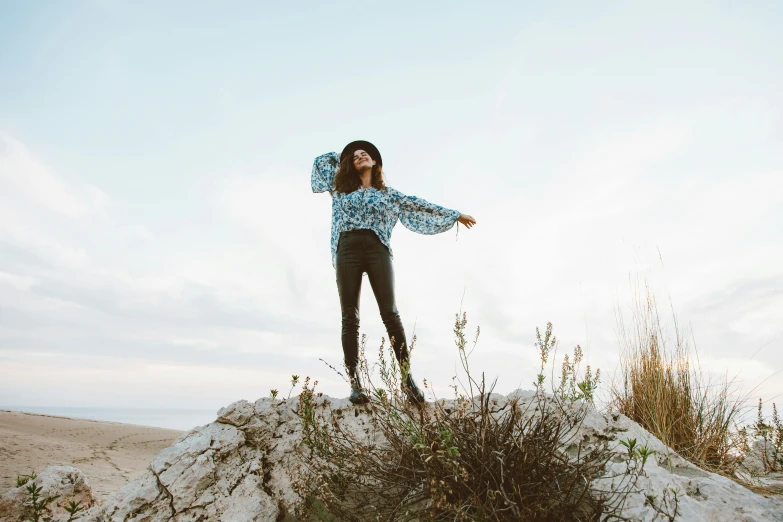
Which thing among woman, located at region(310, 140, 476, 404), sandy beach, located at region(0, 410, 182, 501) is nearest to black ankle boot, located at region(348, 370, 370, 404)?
woman, located at region(310, 140, 476, 404)

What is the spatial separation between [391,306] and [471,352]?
3.61ft

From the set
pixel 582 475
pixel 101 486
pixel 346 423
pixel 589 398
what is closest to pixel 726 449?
pixel 589 398

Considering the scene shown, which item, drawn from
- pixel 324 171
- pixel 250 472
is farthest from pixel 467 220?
pixel 250 472

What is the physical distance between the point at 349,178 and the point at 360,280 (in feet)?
3.17

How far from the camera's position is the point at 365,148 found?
174 inches

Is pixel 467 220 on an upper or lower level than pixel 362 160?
lower

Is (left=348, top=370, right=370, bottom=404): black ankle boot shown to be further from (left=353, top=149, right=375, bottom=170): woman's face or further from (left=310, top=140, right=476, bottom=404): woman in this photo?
(left=353, top=149, right=375, bottom=170): woman's face

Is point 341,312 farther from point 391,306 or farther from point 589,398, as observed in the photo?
point 589,398

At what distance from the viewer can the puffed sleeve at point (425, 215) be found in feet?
13.4

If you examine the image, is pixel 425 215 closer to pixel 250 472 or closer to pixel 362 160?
pixel 362 160

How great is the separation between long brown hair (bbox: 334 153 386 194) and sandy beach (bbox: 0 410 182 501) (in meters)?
4.57

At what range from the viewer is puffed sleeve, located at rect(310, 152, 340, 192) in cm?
436

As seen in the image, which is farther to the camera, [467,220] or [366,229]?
[467,220]

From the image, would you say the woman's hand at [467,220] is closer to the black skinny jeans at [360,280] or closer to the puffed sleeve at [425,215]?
the puffed sleeve at [425,215]
